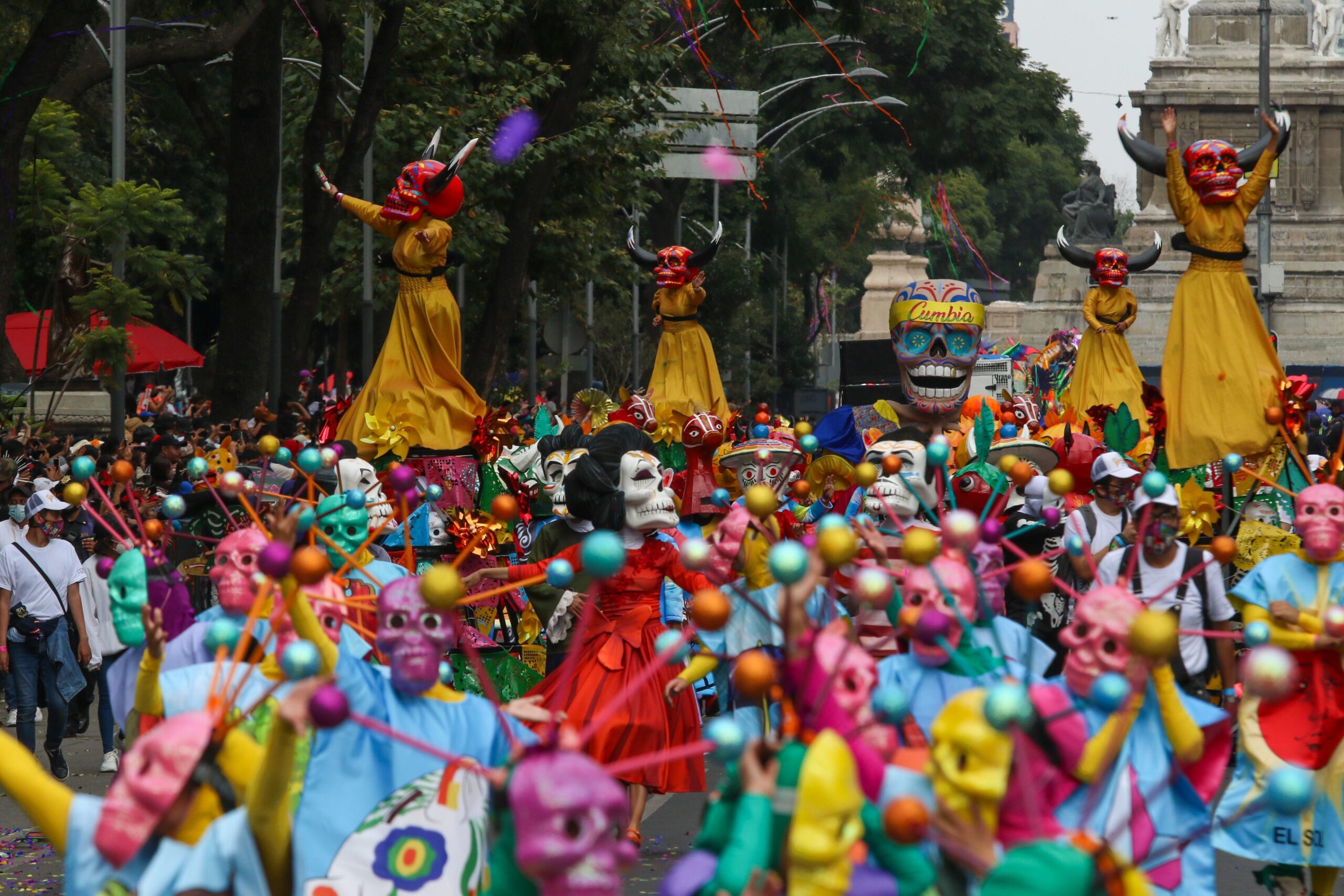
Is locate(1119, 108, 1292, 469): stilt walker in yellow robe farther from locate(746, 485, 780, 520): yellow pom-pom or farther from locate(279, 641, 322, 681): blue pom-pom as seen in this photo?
locate(279, 641, 322, 681): blue pom-pom

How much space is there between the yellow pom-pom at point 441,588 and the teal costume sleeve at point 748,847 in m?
1.00

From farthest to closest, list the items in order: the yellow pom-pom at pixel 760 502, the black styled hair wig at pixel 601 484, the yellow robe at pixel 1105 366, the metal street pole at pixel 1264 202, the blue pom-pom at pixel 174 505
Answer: the metal street pole at pixel 1264 202
the yellow robe at pixel 1105 366
the black styled hair wig at pixel 601 484
the blue pom-pom at pixel 174 505
the yellow pom-pom at pixel 760 502

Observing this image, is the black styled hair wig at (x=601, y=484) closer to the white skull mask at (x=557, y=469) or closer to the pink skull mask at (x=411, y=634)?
the white skull mask at (x=557, y=469)

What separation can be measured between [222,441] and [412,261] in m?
2.80

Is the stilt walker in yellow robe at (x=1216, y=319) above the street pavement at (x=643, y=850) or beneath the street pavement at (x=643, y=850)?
above

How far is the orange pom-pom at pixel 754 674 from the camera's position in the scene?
14.4ft

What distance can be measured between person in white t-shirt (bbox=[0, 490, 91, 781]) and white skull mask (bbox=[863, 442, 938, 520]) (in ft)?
Answer: 15.1

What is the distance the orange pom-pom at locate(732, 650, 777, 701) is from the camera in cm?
439

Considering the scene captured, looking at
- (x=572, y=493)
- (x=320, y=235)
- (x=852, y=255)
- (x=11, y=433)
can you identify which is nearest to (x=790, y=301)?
(x=852, y=255)

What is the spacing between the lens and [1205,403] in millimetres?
12172

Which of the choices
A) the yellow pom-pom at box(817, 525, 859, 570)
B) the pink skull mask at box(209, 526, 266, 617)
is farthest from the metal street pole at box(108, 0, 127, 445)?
the yellow pom-pom at box(817, 525, 859, 570)

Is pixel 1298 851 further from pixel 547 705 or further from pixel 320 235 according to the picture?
pixel 320 235

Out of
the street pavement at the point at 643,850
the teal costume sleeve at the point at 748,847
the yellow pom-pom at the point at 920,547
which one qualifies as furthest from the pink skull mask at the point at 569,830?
the street pavement at the point at 643,850

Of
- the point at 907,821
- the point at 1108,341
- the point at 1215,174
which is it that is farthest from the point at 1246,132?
the point at 907,821
